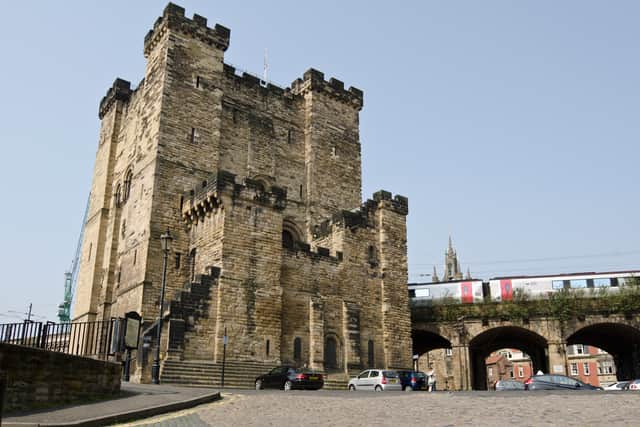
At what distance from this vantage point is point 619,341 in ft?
123

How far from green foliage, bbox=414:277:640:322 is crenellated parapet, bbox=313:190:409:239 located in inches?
246

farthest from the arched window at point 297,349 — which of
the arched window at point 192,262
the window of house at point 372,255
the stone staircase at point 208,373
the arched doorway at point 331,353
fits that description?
the window of house at point 372,255

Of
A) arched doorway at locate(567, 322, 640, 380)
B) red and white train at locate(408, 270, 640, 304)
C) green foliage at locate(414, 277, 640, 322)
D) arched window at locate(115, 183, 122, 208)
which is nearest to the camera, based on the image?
green foliage at locate(414, 277, 640, 322)

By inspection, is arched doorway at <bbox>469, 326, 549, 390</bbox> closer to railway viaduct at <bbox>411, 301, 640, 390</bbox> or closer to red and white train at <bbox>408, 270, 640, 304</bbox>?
railway viaduct at <bbox>411, 301, 640, 390</bbox>

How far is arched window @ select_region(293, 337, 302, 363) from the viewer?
26.1 m

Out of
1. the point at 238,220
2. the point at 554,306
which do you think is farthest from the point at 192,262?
the point at 554,306

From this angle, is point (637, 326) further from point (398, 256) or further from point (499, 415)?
point (499, 415)

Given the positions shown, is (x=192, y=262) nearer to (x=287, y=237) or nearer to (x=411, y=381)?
(x=287, y=237)

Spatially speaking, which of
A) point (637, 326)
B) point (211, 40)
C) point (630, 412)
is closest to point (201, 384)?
point (630, 412)

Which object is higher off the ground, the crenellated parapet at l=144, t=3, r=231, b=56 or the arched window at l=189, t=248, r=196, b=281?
the crenellated parapet at l=144, t=3, r=231, b=56

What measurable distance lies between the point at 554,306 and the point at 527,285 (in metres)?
2.49

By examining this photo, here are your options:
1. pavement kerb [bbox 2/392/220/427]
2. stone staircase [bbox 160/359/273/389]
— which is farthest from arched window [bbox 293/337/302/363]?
pavement kerb [bbox 2/392/220/427]

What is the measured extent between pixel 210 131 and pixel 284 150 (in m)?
5.03

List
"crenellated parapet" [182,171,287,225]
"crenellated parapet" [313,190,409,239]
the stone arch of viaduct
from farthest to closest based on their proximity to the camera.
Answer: the stone arch of viaduct, "crenellated parapet" [313,190,409,239], "crenellated parapet" [182,171,287,225]
